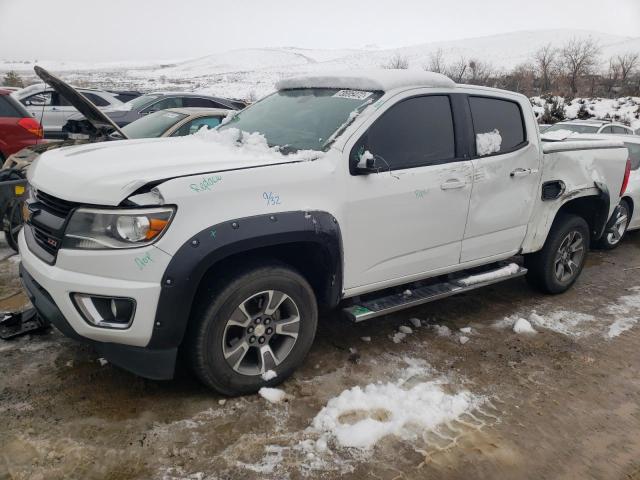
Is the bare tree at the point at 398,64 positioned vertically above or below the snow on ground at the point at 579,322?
above

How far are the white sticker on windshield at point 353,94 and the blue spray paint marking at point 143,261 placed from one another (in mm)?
1813

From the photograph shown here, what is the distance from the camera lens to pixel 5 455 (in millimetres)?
2412

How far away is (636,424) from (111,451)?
2.99m

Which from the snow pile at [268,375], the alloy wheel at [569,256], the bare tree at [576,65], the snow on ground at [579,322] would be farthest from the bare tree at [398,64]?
the snow pile at [268,375]

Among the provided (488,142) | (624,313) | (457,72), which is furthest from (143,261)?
(457,72)

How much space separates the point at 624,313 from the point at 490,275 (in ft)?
5.39

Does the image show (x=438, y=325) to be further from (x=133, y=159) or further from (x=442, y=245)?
(x=133, y=159)

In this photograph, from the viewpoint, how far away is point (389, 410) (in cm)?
295

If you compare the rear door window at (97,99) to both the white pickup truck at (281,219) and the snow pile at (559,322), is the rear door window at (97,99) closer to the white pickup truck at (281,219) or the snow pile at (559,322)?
the white pickup truck at (281,219)

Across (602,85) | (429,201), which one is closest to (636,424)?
(429,201)

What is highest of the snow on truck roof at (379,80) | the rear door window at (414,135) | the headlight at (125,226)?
the snow on truck roof at (379,80)

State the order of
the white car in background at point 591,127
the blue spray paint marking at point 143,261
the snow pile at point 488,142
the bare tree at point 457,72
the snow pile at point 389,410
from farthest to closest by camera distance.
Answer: the bare tree at point 457,72
the white car in background at point 591,127
the snow pile at point 488,142
the snow pile at point 389,410
the blue spray paint marking at point 143,261

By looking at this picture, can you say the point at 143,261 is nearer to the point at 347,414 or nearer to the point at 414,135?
the point at 347,414

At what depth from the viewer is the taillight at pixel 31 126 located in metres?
7.35
